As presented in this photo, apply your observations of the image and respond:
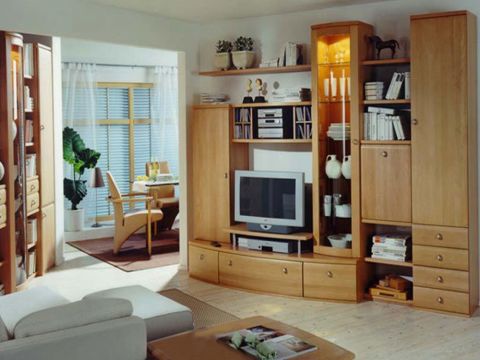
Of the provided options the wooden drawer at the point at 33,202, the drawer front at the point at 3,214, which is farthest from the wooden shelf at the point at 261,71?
the drawer front at the point at 3,214

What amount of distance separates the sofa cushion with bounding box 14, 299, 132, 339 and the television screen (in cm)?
283

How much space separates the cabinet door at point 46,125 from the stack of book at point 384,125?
3.13m

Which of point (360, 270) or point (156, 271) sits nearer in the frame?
point (360, 270)

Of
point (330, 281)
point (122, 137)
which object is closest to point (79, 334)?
point (330, 281)

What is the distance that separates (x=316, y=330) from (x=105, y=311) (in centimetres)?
205

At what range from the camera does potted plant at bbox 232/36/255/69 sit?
6262mm

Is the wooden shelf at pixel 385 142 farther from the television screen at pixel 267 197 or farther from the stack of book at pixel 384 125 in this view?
the television screen at pixel 267 197

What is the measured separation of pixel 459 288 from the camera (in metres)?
5.04

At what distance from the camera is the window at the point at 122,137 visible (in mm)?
9234

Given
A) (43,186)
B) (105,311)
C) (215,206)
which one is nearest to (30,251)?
(43,186)

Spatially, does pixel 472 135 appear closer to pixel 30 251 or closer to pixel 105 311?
pixel 105 311

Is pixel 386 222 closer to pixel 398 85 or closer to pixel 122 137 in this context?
pixel 398 85

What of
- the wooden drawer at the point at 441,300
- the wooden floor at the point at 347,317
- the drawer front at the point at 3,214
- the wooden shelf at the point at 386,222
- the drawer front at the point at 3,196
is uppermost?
the drawer front at the point at 3,196

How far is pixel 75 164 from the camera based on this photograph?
8.50m
